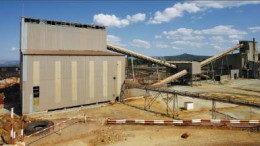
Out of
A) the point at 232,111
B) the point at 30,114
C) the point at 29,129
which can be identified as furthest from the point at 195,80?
the point at 29,129

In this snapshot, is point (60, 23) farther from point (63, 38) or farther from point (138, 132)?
point (138, 132)

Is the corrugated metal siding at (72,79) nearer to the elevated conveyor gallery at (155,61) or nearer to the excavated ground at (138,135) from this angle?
the elevated conveyor gallery at (155,61)

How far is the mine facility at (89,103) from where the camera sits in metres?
25.1

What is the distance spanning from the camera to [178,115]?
33188 millimetres

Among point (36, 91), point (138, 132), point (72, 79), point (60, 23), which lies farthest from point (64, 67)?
point (138, 132)

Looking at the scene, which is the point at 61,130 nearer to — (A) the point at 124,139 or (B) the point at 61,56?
(A) the point at 124,139

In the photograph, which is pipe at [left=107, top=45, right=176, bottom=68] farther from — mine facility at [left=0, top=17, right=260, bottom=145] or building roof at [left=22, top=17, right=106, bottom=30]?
building roof at [left=22, top=17, right=106, bottom=30]

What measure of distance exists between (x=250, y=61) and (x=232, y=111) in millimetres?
48646

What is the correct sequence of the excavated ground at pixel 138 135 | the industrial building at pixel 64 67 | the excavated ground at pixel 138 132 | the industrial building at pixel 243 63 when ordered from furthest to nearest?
1. the industrial building at pixel 243 63
2. the industrial building at pixel 64 67
3. the excavated ground at pixel 138 132
4. the excavated ground at pixel 138 135

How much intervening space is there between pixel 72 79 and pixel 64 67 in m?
2.23

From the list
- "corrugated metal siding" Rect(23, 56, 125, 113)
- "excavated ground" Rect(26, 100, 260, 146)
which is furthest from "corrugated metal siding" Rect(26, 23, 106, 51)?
"excavated ground" Rect(26, 100, 260, 146)

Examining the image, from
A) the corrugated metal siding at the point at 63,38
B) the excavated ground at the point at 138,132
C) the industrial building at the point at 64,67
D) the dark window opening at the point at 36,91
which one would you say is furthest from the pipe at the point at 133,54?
the dark window opening at the point at 36,91

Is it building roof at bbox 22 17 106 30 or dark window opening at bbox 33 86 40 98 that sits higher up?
building roof at bbox 22 17 106 30

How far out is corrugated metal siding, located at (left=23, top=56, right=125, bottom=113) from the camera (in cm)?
3412
